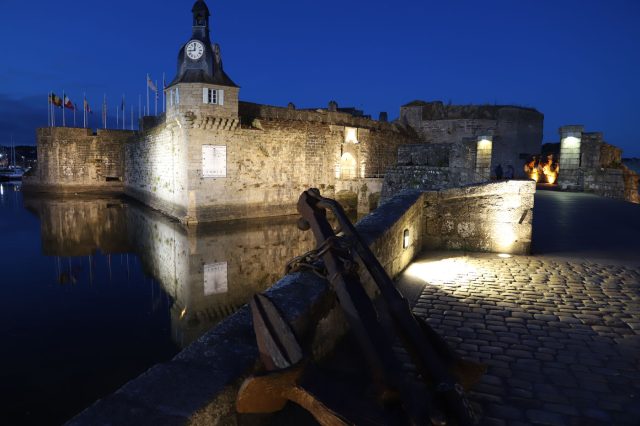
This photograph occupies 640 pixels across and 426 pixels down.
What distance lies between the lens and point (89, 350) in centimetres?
624

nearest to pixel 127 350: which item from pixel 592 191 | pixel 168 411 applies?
pixel 168 411

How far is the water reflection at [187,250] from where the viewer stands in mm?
8742

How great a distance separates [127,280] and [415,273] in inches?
304

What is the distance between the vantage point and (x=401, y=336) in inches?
84.0

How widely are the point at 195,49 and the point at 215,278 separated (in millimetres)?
12441

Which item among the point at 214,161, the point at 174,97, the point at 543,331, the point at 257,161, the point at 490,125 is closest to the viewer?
the point at 543,331

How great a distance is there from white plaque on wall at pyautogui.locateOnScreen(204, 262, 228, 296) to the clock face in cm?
1104

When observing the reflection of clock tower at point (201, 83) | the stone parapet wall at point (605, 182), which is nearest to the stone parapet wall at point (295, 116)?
the reflection of clock tower at point (201, 83)

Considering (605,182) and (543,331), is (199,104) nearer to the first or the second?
(605,182)

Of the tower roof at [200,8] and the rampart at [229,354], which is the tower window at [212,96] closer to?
the tower roof at [200,8]

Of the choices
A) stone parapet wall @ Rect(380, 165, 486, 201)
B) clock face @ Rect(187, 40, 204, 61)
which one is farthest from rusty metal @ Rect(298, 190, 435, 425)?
clock face @ Rect(187, 40, 204, 61)

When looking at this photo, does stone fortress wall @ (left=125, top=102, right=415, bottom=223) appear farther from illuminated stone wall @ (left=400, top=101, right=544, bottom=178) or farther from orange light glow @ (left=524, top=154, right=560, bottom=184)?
orange light glow @ (left=524, top=154, right=560, bottom=184)

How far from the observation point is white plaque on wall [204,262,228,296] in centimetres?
958

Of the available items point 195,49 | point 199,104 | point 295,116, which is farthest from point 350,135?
point 195,49
